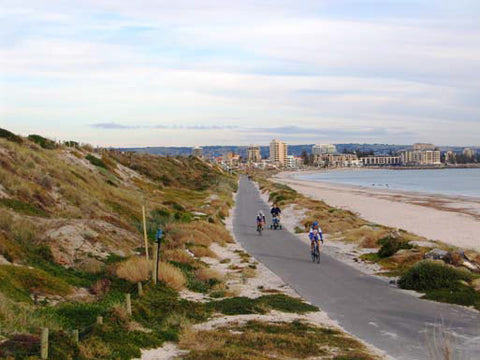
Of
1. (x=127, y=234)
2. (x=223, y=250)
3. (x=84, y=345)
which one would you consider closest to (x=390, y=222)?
(x=223, y=250)

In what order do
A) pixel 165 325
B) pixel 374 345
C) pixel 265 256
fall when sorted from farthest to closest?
1. pixel 265 256
2. pixel 165 325
3. pixel 374 345

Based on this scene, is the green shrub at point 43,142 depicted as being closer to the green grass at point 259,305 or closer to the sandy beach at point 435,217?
the sandy beach at point 435,217

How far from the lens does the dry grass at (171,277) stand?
15961 millimetres

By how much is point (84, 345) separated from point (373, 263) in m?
14.5

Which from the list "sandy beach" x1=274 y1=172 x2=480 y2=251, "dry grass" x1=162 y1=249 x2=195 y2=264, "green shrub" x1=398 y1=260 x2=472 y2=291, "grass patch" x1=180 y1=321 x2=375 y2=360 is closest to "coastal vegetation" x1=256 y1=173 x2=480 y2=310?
"green shrub" x1=398 y1=260 x2=472 y2=291

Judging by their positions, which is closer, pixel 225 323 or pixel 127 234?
pixel 225 323

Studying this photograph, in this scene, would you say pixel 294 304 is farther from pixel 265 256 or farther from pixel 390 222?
pixel 390 222

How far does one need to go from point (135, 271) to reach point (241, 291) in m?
3.02

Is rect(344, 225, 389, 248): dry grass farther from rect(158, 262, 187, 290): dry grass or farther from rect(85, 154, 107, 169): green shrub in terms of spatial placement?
rect(85, 154, 107, 169): green shrub

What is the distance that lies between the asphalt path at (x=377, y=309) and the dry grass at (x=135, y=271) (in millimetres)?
4386

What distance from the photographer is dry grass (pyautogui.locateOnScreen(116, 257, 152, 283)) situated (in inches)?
621

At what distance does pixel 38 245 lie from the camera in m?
17.5

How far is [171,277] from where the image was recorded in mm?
16078

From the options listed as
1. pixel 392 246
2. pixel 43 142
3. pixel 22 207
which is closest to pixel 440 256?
pixel 392 246
